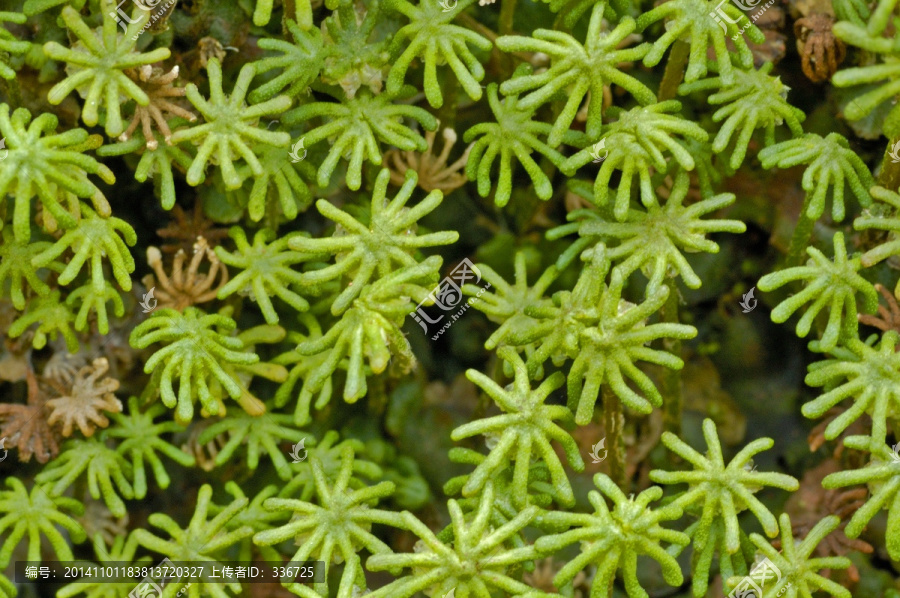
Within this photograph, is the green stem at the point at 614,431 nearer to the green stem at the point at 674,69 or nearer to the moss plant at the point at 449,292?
the moss plant at the point at 449,292

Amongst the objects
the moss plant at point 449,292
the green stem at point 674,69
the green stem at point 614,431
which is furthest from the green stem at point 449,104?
the green stem at point 614,431

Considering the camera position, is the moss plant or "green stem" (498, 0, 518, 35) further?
"green stem" (498, 0, 518, 35)

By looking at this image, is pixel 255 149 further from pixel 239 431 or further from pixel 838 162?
pixel 838 162

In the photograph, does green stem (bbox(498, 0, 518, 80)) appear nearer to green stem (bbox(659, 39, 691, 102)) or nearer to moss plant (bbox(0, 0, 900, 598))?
moss plant (bbox(0, 0, 900, 598))

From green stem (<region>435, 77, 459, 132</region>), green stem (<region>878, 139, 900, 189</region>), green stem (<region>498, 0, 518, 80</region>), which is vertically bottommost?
green stem (<region>878, 139, 900, 189</region>)

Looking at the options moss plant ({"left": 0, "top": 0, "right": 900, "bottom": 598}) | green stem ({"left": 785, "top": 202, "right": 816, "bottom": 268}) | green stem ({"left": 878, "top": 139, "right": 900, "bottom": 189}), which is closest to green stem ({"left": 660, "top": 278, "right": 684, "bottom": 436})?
moss plant ({"left": 0, "top": 0, "right": 900, "bottom": 598})

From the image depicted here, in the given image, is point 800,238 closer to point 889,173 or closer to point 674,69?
point 889,173
